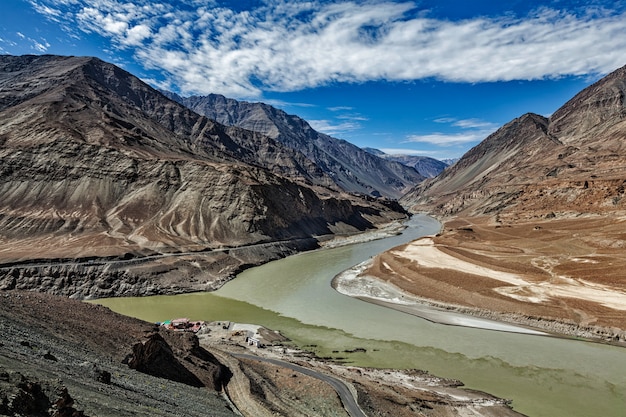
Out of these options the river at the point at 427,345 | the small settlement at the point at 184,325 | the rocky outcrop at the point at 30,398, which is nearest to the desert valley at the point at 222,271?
the rocky outcrop at the point at 30,398

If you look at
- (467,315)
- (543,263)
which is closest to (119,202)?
(467,315)

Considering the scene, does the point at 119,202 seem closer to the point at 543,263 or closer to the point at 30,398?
the point at 30,398

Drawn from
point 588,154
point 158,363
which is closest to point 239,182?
point 158,363

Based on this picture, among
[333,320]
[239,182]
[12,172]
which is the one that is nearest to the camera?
[333,320]

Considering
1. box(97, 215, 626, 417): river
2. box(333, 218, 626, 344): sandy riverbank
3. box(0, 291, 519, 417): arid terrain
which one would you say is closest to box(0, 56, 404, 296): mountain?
box(97, 215, 626, 417): river

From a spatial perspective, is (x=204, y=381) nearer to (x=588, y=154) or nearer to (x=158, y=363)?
(x=158, y=363)

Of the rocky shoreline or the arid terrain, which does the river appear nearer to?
the rocky shoreline
